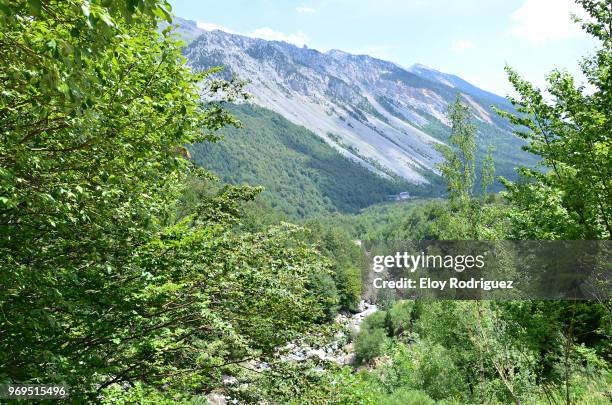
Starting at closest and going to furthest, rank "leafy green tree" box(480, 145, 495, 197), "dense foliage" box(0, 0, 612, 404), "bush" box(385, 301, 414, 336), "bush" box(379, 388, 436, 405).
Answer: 1. "dense foliage" box(0, 0, 612, 404)
2. "bush" box(379, 388, 436, 405)
3. "leafy green tree" box(480, 145, 495, 197)
4. "bush" box(385, 301, 414, 336)

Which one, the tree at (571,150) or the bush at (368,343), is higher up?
the tree at (571,150)

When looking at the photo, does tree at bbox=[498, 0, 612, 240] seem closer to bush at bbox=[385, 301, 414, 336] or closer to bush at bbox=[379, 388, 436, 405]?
bush at bbox=[379, 388, 436, 405]

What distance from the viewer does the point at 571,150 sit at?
328 inches

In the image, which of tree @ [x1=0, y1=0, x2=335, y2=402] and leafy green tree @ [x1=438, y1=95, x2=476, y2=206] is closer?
tree @ [x1=0, y1=0, x2=335, y2=402]

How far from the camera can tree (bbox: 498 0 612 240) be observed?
25.8 ft

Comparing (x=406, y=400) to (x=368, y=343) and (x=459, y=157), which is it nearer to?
(x=459, y=157)

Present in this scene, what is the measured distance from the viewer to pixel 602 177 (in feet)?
25.5

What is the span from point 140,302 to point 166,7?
5.38m

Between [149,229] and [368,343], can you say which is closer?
[149,229]

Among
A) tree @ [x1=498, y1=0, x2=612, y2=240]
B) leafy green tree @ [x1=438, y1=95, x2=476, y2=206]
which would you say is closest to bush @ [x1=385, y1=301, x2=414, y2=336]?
leafy green tree @ [x1=438, y1=95, x2=476, y2=206]

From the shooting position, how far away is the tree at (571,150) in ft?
25.8

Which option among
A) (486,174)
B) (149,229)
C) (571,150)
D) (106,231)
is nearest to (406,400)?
(486,174)

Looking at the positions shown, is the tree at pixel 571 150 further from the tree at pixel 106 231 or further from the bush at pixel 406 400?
the bush at pixel 406 400

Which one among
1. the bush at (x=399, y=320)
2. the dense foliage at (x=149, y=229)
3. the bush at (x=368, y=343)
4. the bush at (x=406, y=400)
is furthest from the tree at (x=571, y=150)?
the bush at (x=399, y=320)
